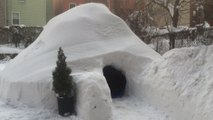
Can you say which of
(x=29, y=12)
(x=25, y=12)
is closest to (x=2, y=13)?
(x=25, y=12)

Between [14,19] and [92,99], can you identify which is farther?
[14,19]

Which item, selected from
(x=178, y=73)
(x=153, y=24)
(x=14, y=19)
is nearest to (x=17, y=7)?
(x=14, y=19)

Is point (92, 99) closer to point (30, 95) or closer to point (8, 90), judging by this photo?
point (30, 95)

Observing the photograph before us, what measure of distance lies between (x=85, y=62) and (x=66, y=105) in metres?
1.50

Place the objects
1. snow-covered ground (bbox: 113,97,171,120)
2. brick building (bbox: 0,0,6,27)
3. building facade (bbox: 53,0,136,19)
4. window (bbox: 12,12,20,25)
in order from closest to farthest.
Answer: snow-covered ground (bbox: 113,97,171,120) → building facade (bbox: 53,0,136,19) → brick building (bbox: 0,0,6,27) → window (bbox: 12,12,20,25)

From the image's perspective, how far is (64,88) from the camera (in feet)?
29.3

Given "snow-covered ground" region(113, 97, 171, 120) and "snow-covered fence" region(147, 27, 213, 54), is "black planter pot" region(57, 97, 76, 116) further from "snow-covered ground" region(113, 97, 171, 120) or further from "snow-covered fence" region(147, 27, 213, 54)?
"snow-covered fence" region(147, 27, 213, 54)

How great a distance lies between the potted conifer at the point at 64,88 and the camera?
8.89m

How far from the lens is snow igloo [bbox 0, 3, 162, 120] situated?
8984 millimetres

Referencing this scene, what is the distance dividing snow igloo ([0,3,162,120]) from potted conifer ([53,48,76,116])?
188mm

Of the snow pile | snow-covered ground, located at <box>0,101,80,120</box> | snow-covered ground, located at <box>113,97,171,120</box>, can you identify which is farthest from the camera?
the snow pile

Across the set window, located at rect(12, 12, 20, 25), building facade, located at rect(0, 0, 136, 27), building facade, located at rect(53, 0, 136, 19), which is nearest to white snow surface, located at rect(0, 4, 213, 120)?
building facade, located at rect(53, 0, 136, 19)

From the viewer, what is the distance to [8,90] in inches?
416

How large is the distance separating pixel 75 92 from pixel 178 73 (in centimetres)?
221
